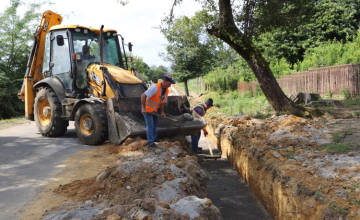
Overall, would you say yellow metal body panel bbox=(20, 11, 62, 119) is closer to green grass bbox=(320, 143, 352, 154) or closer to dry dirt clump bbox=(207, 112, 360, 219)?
dry dirt clump bbox=(207, 112, 360, 219)

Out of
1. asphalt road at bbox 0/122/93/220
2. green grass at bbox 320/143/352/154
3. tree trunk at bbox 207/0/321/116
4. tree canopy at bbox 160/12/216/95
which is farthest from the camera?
tree canopy at bbox 160/12/216/95

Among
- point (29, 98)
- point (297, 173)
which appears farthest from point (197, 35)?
point (297, 173)

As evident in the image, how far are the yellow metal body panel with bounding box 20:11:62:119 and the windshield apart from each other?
1.81 metres

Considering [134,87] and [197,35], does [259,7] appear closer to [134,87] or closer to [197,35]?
[134,87]

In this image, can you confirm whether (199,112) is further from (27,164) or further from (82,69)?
(27,164)

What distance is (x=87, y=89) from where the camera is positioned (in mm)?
8688

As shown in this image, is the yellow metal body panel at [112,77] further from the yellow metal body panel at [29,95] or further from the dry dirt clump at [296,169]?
the dry dirt clump at [296,169]

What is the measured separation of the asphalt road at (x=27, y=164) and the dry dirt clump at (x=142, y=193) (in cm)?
55

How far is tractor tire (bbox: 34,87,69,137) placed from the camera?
28.8 ft

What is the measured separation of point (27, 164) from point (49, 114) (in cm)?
361

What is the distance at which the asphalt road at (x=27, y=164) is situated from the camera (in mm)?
4238

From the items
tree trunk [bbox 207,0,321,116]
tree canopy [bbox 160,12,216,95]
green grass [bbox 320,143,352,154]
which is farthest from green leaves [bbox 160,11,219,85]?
green grass [bbox 320,143,352,154]

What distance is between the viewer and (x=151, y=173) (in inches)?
182

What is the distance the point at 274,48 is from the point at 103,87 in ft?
66.1
